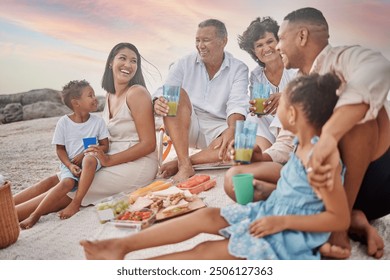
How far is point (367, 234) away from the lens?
1.80 metres

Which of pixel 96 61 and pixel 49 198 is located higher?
pixel 96 61

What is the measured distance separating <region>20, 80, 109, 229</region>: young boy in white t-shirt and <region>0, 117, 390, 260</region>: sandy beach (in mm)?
76

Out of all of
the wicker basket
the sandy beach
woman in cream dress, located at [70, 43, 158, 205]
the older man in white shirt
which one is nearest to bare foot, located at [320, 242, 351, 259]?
the sandy beach

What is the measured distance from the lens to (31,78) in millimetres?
2309

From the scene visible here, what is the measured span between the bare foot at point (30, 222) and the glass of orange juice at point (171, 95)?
770 mm

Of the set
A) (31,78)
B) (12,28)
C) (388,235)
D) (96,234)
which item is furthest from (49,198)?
(388,235)

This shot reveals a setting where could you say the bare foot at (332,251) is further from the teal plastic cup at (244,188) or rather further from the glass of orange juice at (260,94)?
the glass of orange juice at (260,94)

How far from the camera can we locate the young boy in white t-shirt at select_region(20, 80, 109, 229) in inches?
90.8

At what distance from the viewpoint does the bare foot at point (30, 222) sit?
224 centimetres

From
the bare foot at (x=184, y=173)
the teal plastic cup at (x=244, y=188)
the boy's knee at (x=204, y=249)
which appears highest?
the teal plastic cup at (x=244, y=188)

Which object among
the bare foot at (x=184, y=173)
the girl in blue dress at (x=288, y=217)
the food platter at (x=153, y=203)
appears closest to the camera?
the girl in blue dress at (x=288, y=217)

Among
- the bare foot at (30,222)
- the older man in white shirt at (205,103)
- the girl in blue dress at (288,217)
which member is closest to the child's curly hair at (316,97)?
the girl in blue dress at (288,217)
